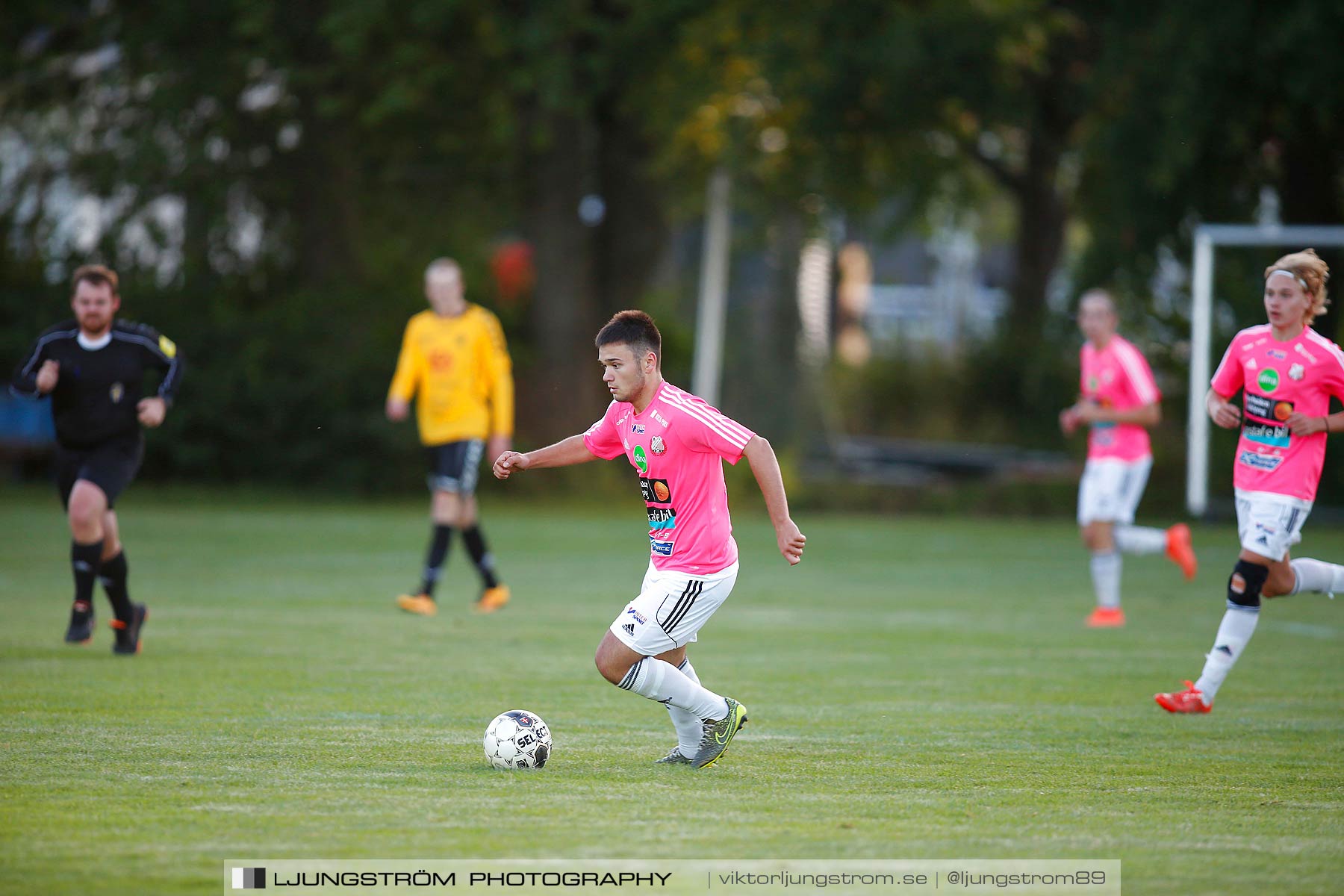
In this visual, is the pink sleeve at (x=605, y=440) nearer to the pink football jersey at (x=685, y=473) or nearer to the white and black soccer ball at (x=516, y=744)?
the pink football jersey at (x=685, y=473)

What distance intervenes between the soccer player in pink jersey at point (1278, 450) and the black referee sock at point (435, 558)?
18.8ft

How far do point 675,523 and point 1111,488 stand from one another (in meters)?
6.44

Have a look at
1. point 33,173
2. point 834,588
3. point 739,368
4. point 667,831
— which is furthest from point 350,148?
point 667,831

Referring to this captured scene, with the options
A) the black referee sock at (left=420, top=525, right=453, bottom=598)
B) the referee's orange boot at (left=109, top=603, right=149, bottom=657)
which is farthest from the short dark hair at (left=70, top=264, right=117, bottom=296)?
the black referee sock at (left=420, top=525, right=453, bottom=598)

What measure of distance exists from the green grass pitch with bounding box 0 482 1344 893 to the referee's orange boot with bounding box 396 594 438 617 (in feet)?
0.40

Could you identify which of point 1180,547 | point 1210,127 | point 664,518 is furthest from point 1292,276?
point 1210,127

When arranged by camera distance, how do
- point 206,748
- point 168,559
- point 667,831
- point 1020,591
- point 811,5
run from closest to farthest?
point 667,831
point 206,748
point 1020,591
point 168,559
point 811,5

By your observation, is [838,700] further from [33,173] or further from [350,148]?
[33,173]

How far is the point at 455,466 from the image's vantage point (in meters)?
11.9

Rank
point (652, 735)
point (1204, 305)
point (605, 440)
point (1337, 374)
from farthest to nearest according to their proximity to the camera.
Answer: point (1204, 305), point (1337, 374), point (652, 735), point (605, 440)

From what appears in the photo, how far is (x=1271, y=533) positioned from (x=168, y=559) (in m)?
11.3

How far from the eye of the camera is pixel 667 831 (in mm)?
4996

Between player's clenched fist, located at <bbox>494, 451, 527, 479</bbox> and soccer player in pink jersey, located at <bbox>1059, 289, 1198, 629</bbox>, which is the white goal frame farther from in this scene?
player's clenched fist, located at <bbox>494, 451, 527, 479</bbox>

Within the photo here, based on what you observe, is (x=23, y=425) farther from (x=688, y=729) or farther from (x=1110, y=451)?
(x=688, y=729)
